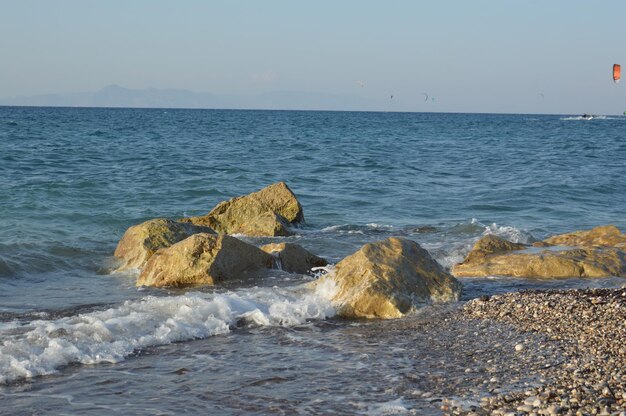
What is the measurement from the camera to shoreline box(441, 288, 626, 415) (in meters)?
6.06

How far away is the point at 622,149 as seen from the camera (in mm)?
48000

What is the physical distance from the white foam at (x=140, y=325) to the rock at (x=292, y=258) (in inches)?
61.0

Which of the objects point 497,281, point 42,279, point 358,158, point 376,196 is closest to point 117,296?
point 42,279

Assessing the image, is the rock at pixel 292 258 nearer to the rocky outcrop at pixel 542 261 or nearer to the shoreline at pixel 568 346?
the rocky outcrop at pixel 542 261

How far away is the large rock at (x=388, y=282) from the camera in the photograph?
954cm

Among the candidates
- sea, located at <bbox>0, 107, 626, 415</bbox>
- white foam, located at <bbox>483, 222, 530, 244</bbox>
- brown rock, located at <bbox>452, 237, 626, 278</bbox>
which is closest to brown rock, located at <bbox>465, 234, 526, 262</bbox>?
brown rock, located at <bbox>452, 237, 626, 278</bbox>

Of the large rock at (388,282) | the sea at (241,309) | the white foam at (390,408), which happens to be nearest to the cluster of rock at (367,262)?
the large rock at (388,282)

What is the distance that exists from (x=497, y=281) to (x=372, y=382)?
17.9ft

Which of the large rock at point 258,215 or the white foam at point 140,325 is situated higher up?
the large rock at point 258,215

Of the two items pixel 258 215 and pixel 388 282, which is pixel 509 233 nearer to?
pixel 258 215

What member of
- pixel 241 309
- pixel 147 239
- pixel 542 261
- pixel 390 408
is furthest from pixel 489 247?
pixel 390 408

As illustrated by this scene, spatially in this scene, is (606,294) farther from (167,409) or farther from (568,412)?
(167,409)

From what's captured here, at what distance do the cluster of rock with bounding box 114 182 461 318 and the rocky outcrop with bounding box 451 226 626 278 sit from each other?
2056 mm

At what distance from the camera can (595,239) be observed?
46.0 ft
